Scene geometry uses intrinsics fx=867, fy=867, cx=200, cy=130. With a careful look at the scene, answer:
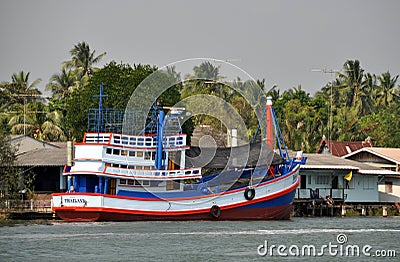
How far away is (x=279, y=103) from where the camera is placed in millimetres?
77125

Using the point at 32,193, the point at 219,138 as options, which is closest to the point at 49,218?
the point at 32,193

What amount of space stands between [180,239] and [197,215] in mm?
9334

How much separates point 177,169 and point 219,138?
1662 centimetres

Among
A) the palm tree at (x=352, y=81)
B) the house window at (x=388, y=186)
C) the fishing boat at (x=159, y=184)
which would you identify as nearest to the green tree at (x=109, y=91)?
the fishing boat at (x=159, y=184)

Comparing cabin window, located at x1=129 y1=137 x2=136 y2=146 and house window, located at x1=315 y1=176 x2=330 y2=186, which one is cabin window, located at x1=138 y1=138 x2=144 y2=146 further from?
house window, located at x1=315 y1=176 x2=330 y2=186

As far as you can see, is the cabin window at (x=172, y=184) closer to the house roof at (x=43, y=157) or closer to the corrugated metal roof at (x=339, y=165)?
the house roof at (x=43, y=157)

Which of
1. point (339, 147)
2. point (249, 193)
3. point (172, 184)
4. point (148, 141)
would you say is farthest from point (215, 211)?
point (339, 147)

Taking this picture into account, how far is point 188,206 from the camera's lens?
42625 millimetres

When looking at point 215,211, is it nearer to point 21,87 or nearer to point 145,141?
point 145,141

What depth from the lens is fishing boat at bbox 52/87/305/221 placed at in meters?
41.4

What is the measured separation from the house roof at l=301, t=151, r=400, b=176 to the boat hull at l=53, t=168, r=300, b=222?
6.36 meters

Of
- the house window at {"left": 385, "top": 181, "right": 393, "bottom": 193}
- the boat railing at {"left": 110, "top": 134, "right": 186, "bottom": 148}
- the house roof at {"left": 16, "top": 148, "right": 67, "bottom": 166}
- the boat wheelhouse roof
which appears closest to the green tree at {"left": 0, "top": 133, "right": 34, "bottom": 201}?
the house roof at {"left": 16, "top": 148, "right": 67, "bottom": 166}

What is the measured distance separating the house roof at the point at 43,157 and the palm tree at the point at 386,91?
4357 centimetres

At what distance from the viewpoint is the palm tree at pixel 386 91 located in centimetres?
8650
